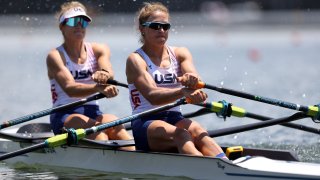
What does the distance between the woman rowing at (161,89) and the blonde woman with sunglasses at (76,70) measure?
3.29ft

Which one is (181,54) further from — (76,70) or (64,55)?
(64,55)

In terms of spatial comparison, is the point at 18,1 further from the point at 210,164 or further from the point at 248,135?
the point at 210,164

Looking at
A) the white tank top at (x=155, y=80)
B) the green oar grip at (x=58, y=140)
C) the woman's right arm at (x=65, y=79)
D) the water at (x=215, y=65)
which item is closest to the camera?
the green oar grip at (x=58, y=140)

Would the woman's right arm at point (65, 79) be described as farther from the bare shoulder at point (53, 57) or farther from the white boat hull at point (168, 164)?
the white boat hull at point (168, 164)

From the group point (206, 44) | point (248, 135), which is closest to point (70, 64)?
point (248, 135)

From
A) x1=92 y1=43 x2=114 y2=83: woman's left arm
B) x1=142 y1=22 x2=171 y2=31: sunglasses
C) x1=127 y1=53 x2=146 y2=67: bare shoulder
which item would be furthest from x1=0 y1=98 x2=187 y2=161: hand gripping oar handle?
x1=92 y1=43 x2=114 y2=83: woman's left arm

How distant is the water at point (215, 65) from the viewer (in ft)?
39.4

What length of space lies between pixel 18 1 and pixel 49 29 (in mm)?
2890

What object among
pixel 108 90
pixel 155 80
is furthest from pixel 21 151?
pixel 155 80

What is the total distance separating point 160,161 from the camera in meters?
8.50

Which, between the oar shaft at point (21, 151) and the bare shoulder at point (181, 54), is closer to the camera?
the oar shaft at point (21, 151)

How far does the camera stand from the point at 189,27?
121 ft

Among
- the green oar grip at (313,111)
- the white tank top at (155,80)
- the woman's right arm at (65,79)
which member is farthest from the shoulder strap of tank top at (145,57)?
the green oar grip at (313,111)

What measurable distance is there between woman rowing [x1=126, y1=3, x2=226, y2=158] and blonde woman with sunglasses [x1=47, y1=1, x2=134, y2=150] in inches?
39.5
